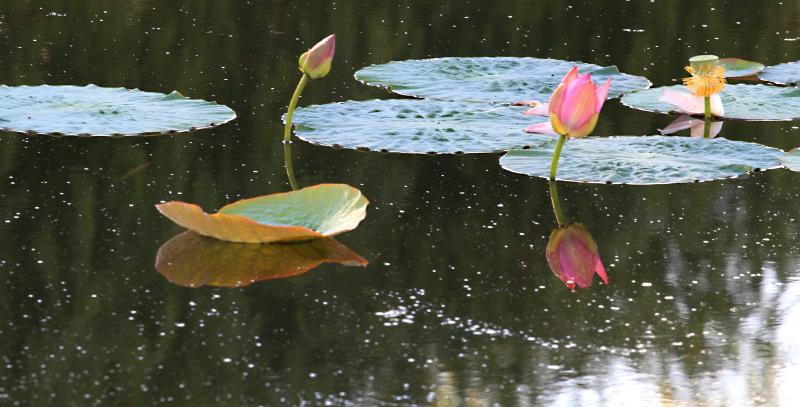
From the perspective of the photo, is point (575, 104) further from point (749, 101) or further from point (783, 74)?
point (783, 74)

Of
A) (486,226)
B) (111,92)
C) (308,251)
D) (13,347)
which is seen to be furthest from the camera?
(111,92)

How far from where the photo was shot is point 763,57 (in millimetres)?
4848

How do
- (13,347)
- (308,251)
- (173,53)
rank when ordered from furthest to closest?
(173,53) < (308,251) < (13,347)

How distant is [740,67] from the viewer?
4.44 metres

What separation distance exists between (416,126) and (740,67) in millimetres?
1499

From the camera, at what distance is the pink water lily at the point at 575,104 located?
281cm

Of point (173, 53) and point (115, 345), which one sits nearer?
point (115, 345)

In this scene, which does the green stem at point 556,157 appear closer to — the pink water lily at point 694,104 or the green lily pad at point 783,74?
the pink water lily at point 694,104

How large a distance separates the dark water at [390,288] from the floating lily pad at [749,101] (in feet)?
0.19

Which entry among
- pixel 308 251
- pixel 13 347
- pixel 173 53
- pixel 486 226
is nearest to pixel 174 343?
pixel 13 347

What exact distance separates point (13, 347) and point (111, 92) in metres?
1.80

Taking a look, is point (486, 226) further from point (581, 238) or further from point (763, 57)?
point (763, 57)

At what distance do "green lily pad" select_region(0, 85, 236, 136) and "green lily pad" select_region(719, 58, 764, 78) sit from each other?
1.77 meters

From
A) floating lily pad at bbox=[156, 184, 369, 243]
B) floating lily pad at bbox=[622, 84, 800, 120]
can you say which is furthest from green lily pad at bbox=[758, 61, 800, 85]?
floating lily pad at bbox=[156, 184, 369, 243]
